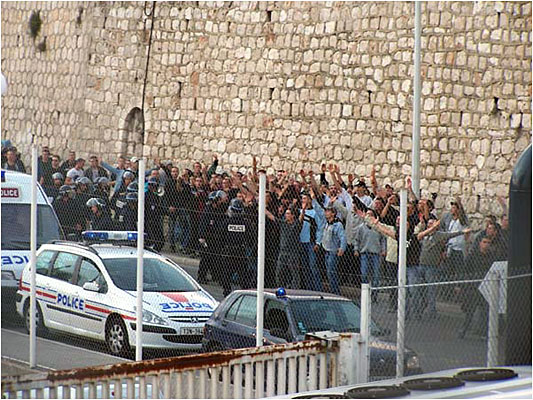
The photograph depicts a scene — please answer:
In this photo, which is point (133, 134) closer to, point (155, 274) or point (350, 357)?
point (155, 274)

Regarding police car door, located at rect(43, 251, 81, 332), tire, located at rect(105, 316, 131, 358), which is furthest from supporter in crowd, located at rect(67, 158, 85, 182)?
tire, located at rect(105, 316, 131, 358)

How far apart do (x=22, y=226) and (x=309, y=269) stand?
146 inches

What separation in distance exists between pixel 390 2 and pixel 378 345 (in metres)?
14.1

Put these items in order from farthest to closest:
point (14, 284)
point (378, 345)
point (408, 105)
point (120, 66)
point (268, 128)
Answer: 1. point (120, 66)
2. point (268, 128)
3. point (408, 105)
4. point (14, 284)
5. point (378, 345)

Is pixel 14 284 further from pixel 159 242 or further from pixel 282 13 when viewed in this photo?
pixel 282 13

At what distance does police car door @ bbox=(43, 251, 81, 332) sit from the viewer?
42.2ft

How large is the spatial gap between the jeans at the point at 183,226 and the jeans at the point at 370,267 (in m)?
1.84

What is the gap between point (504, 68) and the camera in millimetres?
20203

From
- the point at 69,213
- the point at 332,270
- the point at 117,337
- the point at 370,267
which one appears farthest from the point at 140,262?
the point at 69,213

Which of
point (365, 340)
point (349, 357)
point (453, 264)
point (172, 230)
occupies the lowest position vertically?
point (349, 357)

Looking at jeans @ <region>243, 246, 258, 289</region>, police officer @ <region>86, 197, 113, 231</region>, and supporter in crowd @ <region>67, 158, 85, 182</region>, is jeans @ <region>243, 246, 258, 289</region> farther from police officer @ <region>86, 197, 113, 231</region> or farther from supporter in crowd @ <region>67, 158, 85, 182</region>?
supporter in crowd @ <region>67, 158, 85, 182</region>

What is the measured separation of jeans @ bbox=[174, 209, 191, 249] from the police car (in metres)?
0.69

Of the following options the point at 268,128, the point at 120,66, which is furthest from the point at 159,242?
the point at 120,66

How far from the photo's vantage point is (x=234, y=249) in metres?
12.0
